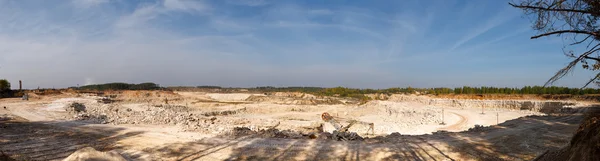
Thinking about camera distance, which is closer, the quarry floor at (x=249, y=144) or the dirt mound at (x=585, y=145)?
the dirt mound at (x=585, y=145)

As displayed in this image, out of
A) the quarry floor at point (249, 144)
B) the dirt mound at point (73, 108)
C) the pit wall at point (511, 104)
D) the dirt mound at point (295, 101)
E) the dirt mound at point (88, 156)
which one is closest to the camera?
the dirt mound at point (88, 156)

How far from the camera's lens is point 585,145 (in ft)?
14.0

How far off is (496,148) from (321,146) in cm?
628

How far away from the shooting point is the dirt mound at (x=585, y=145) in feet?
13.1

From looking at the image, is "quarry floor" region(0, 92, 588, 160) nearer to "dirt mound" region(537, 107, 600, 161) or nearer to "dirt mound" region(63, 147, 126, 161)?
"dirt mound" region(63, 147, 126, 161)

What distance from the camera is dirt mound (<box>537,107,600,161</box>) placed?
399 cm

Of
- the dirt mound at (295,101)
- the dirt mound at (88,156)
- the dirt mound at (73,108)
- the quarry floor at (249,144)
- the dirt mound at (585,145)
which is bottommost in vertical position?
the dirt mound at (295,101)

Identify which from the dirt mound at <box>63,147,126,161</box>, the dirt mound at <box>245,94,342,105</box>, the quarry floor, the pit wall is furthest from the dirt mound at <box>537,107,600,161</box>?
the dirt mound at <box>245,94,342,105</box>

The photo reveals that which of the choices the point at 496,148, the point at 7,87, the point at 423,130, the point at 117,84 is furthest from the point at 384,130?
the point at 117,84

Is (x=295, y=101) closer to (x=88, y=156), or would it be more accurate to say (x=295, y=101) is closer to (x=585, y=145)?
(x=88, y=156)

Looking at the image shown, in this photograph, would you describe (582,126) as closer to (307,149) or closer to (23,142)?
(307,149)

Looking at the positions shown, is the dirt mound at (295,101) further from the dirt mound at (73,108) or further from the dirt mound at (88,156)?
the dirt mound at (88,156)

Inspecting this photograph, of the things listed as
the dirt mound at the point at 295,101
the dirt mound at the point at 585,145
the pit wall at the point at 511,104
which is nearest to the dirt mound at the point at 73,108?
the dirt mound at the point at 585,145

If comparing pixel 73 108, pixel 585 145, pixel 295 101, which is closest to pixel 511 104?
pixel 295 101
